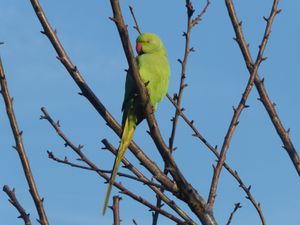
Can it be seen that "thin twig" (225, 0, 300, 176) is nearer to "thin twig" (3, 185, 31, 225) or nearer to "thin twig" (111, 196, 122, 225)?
"thin twig" (111, 196, 122, 225)

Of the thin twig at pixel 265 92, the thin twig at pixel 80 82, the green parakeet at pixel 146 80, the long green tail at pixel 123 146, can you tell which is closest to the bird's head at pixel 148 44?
the green parakeet at pixel 146 80

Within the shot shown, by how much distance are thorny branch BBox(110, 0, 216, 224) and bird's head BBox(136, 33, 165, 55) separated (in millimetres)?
2078

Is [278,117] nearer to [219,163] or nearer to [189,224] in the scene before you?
[219,163]

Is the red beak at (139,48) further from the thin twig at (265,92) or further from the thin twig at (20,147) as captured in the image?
the thin twig at (20,147)

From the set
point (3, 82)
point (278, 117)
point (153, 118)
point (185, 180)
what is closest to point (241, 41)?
point (278, 117)

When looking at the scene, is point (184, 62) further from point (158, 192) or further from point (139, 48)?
point (139, 48)

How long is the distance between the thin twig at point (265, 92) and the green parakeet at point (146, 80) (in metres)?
0.73

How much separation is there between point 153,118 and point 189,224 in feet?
2.04

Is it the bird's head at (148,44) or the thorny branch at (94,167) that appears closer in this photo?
the thorny branch at (94,167)

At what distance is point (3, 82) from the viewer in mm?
2994

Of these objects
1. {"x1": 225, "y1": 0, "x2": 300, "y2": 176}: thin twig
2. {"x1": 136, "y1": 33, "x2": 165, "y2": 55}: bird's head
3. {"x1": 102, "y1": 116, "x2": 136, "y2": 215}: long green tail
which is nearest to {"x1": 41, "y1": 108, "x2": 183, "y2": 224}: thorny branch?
{"x1": 102, "y1": 116, "x2": 136, "y2": 215}: long green tail

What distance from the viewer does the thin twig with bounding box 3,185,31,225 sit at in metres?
2.92

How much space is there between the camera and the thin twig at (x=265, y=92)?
11.2 feet

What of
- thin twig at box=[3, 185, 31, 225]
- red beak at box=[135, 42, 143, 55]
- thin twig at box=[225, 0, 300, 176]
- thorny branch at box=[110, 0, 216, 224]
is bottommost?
thin twig at box=[3, 185, 31, 225]
